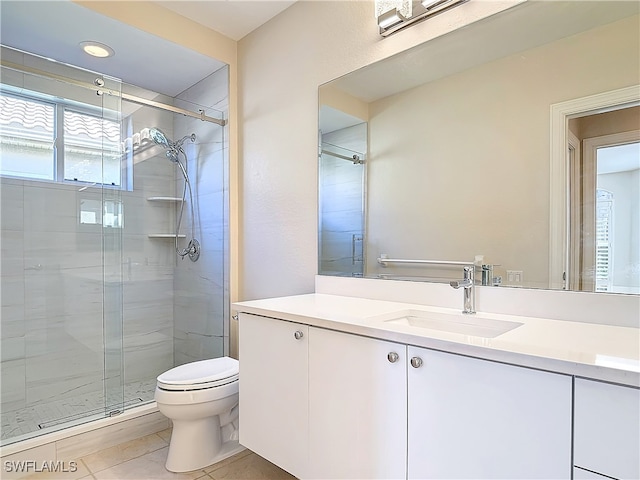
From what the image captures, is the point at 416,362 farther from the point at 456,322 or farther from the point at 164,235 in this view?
the point at 164,235

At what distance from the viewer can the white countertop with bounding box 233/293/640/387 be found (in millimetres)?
830

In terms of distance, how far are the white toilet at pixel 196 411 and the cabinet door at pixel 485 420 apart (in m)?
1.00

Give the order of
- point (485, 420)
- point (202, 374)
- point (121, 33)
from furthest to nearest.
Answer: point (121, 33) → point (202, 374) → point (485, 420)

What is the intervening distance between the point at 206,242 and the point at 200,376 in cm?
113

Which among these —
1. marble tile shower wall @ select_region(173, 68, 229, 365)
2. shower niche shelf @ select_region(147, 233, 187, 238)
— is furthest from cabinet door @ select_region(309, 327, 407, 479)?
shower niche shelf @ select_region(147, 233, 187, 238)

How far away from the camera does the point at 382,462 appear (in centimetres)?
118

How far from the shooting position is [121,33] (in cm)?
220

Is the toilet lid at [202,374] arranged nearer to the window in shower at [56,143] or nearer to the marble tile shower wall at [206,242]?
the marble tile shower wall at [206,242]

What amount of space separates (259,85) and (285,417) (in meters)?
1.95

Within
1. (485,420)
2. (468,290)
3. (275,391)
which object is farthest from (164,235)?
(485,420)

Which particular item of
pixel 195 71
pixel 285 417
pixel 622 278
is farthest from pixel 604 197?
pixel 195 71

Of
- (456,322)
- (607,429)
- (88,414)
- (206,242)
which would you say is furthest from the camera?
(206,242)

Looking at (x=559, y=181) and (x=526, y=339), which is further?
(x=559, y=181)

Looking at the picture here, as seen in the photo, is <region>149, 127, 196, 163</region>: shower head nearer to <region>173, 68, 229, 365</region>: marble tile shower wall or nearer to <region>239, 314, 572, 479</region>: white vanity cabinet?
<region>173, 68, 229, 365</region>: marble tile shower wall
